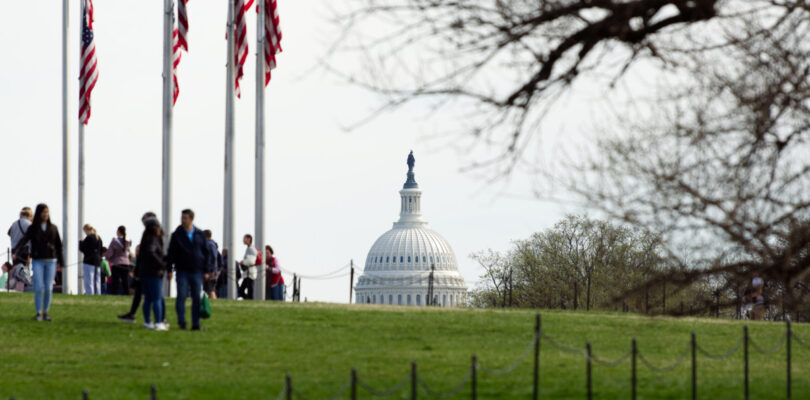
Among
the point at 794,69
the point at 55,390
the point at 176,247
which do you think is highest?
the point at 794,69

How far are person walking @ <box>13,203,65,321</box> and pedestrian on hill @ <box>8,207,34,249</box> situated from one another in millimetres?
2939

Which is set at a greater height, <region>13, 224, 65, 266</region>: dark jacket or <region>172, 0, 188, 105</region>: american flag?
<region>172, 0, 188, 105</region>: american flag

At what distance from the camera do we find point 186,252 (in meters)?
19.5

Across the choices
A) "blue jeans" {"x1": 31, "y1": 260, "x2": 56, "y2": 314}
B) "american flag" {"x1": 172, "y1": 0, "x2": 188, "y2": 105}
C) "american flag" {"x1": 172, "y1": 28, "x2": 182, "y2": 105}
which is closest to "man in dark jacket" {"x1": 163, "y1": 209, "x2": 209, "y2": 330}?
"blue jeans" {"x1": 31, "y1": 260, "x2": 56, "y2": 314}

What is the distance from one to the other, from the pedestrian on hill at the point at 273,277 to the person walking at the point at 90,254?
399 cm

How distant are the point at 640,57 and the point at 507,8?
1694mm

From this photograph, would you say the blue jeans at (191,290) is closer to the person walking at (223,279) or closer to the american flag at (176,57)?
the person walking at (223,279)

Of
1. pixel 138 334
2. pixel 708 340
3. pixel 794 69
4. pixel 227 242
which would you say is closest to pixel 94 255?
pixel 227 242

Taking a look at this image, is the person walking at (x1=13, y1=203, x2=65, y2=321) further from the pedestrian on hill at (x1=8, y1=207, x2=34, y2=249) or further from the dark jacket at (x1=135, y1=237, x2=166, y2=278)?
the pedestrian on hill at (x1=8, y1=207, x2=34, y2=249)

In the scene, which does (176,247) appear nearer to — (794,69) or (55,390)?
(55,390)

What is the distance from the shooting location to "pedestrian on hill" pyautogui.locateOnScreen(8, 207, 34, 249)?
23719 millimetres

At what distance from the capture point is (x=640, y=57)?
1439cm

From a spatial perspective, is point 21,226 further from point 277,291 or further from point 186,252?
point 277,291

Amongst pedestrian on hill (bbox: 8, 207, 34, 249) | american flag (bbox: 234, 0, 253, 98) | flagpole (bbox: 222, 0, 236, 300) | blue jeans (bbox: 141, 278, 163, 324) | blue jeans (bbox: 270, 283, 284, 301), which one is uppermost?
american flag (bbox: 234, 0, 253, 98)
